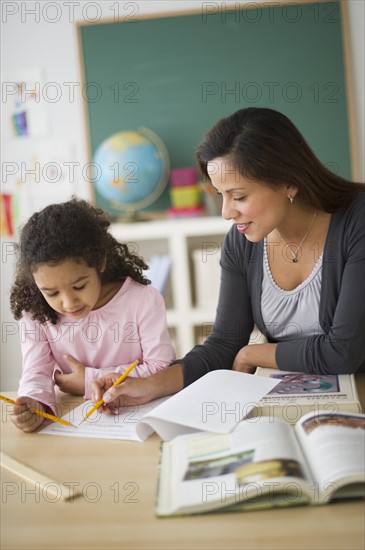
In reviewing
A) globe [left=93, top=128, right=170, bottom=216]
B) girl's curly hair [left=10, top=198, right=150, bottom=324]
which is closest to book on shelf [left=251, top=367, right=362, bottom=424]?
girl's curly hair [left=10, top=198, right=150, bottom=324]

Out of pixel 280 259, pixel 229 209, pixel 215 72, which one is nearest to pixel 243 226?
pixel 229 209

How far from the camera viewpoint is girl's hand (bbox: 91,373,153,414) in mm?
1337

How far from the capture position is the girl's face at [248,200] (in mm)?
1525

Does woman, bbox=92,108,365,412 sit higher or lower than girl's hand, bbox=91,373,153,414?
higher

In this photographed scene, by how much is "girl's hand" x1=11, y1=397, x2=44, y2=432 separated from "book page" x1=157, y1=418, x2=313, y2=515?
295 mm

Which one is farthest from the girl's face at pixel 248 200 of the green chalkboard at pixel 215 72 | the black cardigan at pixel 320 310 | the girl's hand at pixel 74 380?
the green chalkboard at pixel 215 72

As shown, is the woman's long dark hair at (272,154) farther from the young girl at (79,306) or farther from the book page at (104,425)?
the book page at (104,425)

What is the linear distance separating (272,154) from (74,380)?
62 centimetres

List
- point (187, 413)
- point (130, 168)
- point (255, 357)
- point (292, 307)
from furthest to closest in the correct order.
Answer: point (130, 168) < point (292, 307) < point (255, 357) < point (187, 413)

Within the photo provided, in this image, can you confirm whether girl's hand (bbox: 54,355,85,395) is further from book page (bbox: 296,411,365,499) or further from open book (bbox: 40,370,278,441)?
book page (bbox: 296,411,365,499)

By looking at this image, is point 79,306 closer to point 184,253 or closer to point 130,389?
point 130,389

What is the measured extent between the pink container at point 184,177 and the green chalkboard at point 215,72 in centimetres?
13

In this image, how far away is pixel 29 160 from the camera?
386 cm

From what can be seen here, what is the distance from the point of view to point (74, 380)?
152 centimetres
